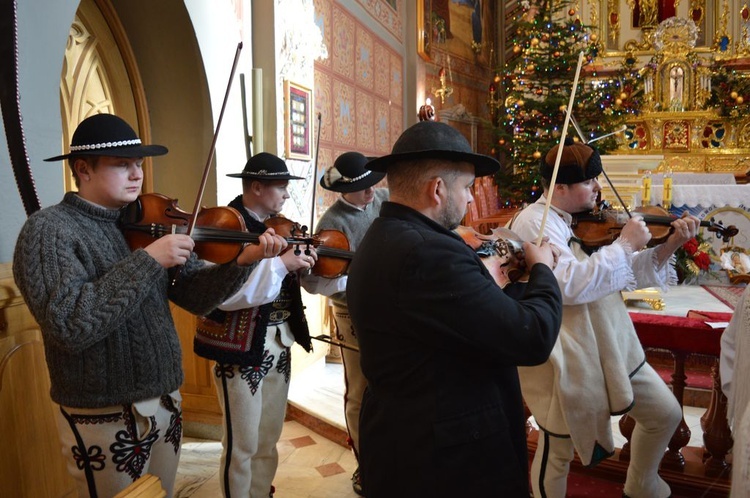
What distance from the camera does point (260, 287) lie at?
107 inches

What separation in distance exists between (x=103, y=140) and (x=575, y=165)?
1825 millimetres

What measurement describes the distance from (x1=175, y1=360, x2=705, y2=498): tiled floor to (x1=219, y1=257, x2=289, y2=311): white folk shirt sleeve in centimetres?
150

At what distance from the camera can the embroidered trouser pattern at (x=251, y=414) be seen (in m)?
2.88

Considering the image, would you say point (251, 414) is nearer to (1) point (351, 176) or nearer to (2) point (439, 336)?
(1) point (351, 176)

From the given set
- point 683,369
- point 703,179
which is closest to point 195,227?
point 683,369

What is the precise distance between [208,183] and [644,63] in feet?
33.4

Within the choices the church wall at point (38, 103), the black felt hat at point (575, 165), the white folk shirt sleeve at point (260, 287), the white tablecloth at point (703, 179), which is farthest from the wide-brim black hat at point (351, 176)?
the white tablecloth at point (703, 179)

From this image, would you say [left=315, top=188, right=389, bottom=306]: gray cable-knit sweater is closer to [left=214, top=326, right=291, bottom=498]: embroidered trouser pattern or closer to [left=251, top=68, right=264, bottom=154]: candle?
[left=214, top=326, right=291, bottom=498]: embroidered trouser pattern

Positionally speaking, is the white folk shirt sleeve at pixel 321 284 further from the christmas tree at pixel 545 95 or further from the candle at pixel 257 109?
the christmas tree at pixel 545 95

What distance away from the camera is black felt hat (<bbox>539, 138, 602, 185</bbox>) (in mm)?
2723

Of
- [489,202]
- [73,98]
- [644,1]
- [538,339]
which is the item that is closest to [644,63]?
[644,1]

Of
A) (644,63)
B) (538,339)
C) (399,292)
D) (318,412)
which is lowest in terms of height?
(318,412)

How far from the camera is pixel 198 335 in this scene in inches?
116

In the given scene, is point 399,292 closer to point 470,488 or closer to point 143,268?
point 470,488
